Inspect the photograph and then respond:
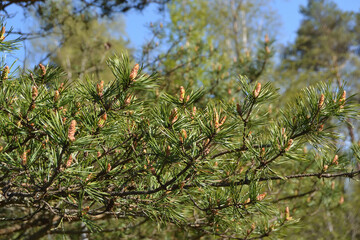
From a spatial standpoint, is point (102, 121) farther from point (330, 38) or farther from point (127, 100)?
point (330, 38)

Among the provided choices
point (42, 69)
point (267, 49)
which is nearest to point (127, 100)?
point (42, 69)

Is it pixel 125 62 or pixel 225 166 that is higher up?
pixel 125 62

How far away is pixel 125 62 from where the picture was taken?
0.93 meters

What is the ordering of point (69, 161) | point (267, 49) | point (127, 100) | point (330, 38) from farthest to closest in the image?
1. point (330, 38)
2. point (267, 49)
3. point (127, 100)
4. point (69, 161)

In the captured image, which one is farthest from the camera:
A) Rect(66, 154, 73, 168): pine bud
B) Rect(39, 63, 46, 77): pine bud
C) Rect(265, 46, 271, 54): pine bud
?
Rect(265, 46, 271, 54): pine bud

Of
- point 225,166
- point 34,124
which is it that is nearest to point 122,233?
point 225,166

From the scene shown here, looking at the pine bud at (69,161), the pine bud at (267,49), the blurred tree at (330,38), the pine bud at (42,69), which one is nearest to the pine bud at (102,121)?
the pine bud at (69,161)

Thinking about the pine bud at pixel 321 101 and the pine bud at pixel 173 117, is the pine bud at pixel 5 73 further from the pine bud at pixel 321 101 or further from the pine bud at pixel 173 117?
the pine bud at pixel 321 101

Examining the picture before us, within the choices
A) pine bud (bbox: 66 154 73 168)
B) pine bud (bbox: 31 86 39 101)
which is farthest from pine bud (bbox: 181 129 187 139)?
pine bud (bbox: 31 86 39 101)

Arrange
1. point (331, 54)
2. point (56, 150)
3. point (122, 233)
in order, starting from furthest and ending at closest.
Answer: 1. point (331, 54)
2. point (122, 233)
3. point (56, 150)

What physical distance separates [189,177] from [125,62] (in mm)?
410

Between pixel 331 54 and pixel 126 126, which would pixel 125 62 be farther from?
pixel 331 54

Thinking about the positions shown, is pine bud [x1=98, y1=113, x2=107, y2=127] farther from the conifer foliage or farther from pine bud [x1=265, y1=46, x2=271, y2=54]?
pine bud [x1=265, y1=46, x2=271, y2=54]

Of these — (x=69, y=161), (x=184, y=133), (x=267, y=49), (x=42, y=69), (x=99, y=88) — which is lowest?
(x=69, y=161)
